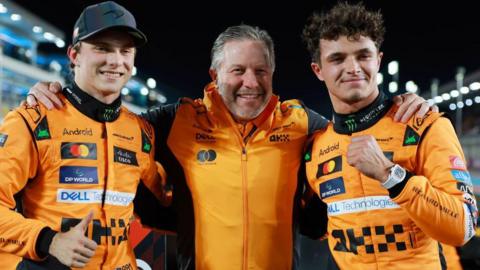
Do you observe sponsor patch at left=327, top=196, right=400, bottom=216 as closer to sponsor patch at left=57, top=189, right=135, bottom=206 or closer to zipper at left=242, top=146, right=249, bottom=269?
zipper at left=242, top=146, right=249, bottom=269

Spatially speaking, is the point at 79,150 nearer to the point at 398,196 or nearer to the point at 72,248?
the point at 72,248

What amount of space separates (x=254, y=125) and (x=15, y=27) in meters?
26.1

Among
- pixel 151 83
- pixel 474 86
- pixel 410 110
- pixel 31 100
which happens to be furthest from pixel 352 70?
pixel 151 83

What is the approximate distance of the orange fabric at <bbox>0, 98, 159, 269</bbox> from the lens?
8.22 ft

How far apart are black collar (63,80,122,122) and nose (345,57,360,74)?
1.44m

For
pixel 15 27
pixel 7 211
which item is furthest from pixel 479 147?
pixel 7 211

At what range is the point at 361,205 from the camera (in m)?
2.78

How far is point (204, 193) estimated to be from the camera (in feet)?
10.4

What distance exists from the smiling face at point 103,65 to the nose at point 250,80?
77 cm

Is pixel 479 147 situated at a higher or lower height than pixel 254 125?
higher

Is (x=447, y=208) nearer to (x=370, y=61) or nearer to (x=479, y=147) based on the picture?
(x=370, y=61)

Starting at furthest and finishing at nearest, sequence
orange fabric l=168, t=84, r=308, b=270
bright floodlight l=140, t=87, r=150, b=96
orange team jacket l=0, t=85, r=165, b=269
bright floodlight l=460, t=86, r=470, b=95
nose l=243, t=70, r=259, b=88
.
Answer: bright floodlight l=140, t=87, r=150, b=96 < bright floodlight l=460, t=86, r=470, b=95 < nose l=243, t=70, r=259, b=88 < orange fabric l=168, t=84, r=308, b=270 < orange team jacket l=0, t=85, r=165, b=269

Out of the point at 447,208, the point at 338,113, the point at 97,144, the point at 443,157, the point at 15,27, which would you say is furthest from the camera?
the point at 15,27

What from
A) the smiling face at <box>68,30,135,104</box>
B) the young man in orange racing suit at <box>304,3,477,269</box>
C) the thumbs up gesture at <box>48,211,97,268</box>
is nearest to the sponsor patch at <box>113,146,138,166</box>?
the smiling face at <box>68,30,135,104</box>
